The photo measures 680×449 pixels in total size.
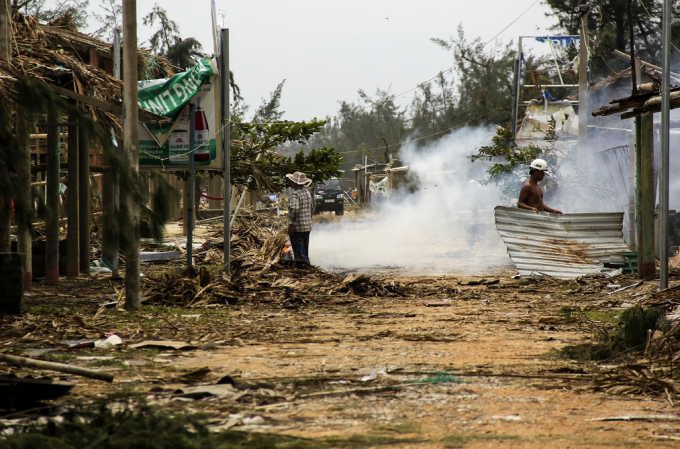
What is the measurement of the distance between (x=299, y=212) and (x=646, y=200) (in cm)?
526

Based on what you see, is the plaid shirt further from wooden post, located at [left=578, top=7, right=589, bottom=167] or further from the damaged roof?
wooden post, located at [left=578, top=7, right=589, bottom=167]

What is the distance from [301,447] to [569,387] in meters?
1.99

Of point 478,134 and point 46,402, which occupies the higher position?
point 478,134

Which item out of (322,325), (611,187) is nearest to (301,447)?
(322,325)

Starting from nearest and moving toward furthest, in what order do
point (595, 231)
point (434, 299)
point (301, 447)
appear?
1. point (301, 447)
2. point (434, 299)
3. point (595, 231)

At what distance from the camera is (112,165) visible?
456cm

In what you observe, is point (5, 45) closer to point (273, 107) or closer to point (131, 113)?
point (131, 113)

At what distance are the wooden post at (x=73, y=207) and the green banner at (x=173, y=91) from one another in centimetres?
112

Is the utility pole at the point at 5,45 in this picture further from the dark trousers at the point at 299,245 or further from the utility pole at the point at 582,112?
the utility pole at the point at 582,112

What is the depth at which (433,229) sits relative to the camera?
94.5 ft

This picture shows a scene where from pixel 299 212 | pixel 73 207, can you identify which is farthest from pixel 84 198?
pixel 299 212

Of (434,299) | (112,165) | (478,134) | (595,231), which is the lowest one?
(434,299)

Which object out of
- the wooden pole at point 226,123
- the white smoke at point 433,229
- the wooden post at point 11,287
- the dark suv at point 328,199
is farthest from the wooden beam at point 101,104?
the dark suv at point 328,199

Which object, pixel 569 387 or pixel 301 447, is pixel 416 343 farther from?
pixel 301 447
